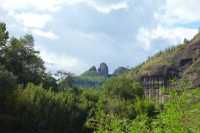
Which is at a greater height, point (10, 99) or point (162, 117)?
point (10, 99)

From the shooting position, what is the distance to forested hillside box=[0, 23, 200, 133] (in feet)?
40.7

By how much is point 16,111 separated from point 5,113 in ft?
4.07

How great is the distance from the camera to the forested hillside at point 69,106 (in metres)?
12.4

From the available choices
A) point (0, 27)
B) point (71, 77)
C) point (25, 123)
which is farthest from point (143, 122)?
point (71, 77)

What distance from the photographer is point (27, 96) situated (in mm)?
68125

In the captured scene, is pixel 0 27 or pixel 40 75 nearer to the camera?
pixel 0 27

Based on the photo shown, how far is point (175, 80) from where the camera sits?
13.2 metres

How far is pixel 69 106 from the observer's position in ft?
238

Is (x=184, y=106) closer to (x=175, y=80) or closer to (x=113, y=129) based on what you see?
(x=175, y=80)

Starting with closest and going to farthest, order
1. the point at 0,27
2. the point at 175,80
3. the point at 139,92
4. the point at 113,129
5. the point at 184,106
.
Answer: the point at 184,106
the point at 175,80
the point at 113,129
the point at 0,27
the point at 139,92

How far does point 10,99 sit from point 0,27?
17205 mm

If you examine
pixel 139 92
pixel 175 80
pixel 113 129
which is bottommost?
pixel 113 129

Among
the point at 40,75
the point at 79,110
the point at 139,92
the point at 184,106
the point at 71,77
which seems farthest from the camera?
the point at 71,77

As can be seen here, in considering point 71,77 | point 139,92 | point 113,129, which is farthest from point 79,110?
point 113,129
